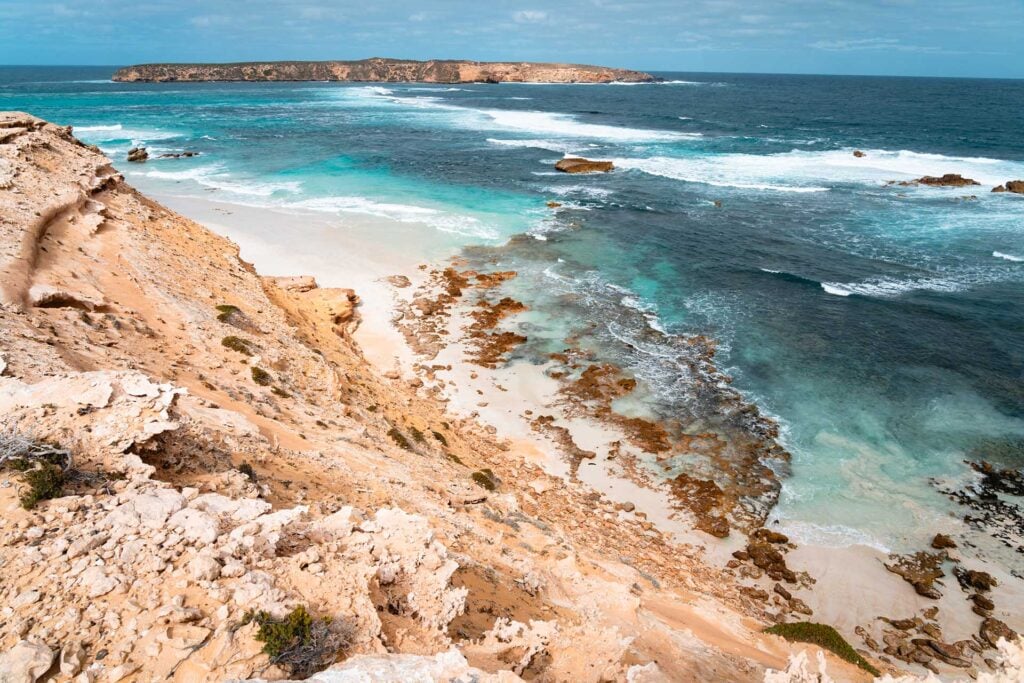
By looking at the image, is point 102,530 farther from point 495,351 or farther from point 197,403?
point 495,351

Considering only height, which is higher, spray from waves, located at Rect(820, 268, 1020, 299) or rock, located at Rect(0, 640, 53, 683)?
rock, located at Rect(0, 640, 53, 683)

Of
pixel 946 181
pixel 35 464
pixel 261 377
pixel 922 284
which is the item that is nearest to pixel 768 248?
pixel 922 284

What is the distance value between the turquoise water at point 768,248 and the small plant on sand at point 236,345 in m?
11.8

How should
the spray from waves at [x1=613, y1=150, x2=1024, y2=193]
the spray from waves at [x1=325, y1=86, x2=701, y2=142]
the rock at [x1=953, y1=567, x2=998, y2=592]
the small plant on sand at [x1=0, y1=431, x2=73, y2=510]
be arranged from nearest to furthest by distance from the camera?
the small plant on sand at [x1=0, y1=431, x2=73, y2=510], the rock at [x1=953, y1=567, x2=998, y2=592], the spray from waves at [x1=613, y1=150, x2=1024, y2=193], the spray from waves at [x1=325, y1=86, x2=701, y2=142]

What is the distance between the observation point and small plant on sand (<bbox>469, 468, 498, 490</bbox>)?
15.7 m

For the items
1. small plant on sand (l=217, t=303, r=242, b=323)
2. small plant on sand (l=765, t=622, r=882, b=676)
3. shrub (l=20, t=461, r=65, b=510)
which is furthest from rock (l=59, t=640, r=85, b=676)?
small plant on sand (l=217, t=303, r=242, b=323)

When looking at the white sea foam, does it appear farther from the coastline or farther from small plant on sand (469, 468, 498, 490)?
small plant on sand (469, 468, 498, 490)

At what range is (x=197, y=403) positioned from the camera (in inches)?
463

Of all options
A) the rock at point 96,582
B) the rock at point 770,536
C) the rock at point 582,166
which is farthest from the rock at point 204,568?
the rock at point 582,166

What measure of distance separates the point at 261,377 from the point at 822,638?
1478 cm

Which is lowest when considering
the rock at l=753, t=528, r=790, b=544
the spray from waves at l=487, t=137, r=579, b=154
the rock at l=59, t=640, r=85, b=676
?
the rock at l=753, t=528, r=790, b=544

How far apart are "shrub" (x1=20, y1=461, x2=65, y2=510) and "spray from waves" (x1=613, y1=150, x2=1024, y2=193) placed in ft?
182

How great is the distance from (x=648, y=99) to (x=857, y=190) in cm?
10209

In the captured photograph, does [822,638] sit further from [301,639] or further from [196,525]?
[196,525]
